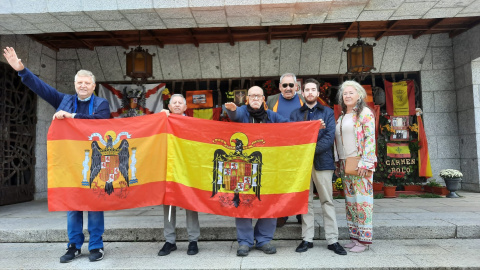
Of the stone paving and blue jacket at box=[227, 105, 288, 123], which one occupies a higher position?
blue jacket at box=[227, 105, 288, 123]

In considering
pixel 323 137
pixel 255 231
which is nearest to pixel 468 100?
pixel 323 137

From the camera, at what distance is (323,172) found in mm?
3646

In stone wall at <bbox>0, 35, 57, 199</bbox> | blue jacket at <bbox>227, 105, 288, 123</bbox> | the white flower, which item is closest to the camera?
blue jacket at <bbox>227, 105, 288, 123</bbox>

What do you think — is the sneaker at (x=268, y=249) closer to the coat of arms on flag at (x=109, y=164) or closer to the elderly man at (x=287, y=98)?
the elderly man at (x=287, y=98)

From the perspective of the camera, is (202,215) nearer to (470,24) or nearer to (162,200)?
(162,200)

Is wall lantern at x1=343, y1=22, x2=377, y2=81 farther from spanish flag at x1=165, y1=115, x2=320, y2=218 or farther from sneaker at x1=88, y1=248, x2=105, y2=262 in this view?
sneaker at x1=88, y1=248, x2=105, y2=262

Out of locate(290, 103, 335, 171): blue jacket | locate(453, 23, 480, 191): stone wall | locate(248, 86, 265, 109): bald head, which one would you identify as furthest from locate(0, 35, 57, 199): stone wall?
locate(453, 23, 480, 191): stone wall

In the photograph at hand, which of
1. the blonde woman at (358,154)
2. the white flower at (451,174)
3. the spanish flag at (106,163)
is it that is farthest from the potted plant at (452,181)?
the spanish flag at (106,163)


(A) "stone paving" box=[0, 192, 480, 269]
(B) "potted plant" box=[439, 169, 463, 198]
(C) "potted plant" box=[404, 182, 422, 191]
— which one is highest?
(B) "potted plant" box=[439, 169, 463, 198]

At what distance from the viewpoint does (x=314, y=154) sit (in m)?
3.65

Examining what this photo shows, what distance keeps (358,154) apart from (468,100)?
5.60 m

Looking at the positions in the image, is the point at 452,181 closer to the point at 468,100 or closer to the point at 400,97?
the point at 468,100

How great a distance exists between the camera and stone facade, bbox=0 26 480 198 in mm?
7602

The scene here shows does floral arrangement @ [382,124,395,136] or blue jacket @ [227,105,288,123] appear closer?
blue jacket @ [227,105,288,123]
